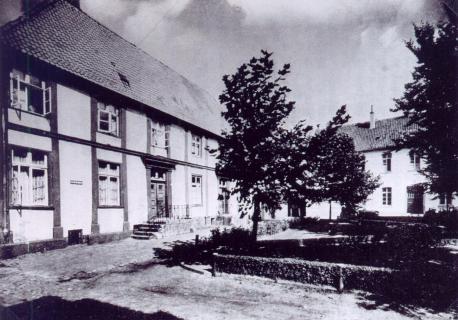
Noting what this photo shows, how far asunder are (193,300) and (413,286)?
4572 mm

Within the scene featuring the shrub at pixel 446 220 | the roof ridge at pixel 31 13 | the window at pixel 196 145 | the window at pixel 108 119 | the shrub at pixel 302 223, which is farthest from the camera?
the shrub at pixel 302 223

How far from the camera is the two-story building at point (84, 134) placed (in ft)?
35.6

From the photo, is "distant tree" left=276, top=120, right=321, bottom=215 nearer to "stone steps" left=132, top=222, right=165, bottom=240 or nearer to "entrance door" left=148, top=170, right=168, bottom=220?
"stone steps" left=132, top=222, right=165, bottom=240

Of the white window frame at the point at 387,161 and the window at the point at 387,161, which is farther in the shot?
the window at the point at 387,161

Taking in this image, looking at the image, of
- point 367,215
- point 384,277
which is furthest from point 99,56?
point 367,215

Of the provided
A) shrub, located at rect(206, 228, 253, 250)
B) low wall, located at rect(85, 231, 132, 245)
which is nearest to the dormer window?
low wall, located at rect(85, 231, 132, 245)

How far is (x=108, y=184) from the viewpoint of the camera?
14430mm

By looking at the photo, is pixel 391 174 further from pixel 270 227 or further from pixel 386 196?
pixel 270 227

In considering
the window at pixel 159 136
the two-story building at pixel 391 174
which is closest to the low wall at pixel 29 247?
the window at pixel 159 136

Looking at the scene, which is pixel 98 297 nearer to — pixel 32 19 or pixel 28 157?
pixel 28 157

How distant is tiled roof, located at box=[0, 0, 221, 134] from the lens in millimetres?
12141

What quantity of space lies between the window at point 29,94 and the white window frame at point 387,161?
99.7ft

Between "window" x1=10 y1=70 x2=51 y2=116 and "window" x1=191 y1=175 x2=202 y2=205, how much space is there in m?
10.5

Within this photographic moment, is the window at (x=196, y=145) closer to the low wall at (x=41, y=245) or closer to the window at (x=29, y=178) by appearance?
the low wall at (x=41, y=245)
